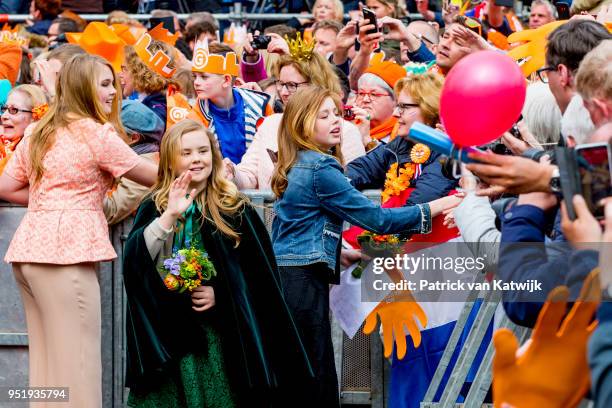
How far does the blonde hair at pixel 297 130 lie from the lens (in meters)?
6.21

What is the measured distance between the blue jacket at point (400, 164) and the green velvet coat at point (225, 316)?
3.10ft

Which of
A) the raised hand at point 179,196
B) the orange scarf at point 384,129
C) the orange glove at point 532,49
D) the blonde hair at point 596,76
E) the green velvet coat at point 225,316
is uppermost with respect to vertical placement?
the blonde hair at point 596,76

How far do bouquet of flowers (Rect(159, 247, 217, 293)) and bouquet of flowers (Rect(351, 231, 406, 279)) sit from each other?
973 millimetres

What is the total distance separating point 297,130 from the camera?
6242mm

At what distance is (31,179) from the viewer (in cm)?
620

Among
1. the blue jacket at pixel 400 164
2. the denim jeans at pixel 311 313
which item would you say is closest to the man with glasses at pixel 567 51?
the blue jacket at pixel 400 164

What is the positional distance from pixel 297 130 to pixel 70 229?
4.28ft

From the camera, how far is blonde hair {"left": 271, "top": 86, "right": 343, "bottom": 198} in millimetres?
6211

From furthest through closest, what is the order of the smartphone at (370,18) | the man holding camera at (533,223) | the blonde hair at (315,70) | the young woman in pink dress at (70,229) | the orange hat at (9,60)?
the orange hat at (9,60) → the smartphone at (370,18) → the blonde hair at (315,70) → the young woman in pink dress at (70,229) → the man holding camera at (533,223)

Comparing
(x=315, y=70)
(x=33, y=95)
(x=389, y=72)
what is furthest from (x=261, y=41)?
(x=33, y=95)

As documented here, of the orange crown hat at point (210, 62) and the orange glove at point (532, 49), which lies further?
the orange crown hat at point (210, 62)

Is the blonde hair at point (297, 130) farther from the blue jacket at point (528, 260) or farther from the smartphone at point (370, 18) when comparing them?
the blue jacket at point (528, 260)

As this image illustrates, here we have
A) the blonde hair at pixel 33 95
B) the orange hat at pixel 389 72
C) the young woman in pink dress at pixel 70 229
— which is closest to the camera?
the young woman in pink dress at pixel 70 229

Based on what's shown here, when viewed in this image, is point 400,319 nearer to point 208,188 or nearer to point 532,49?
point 208,188
